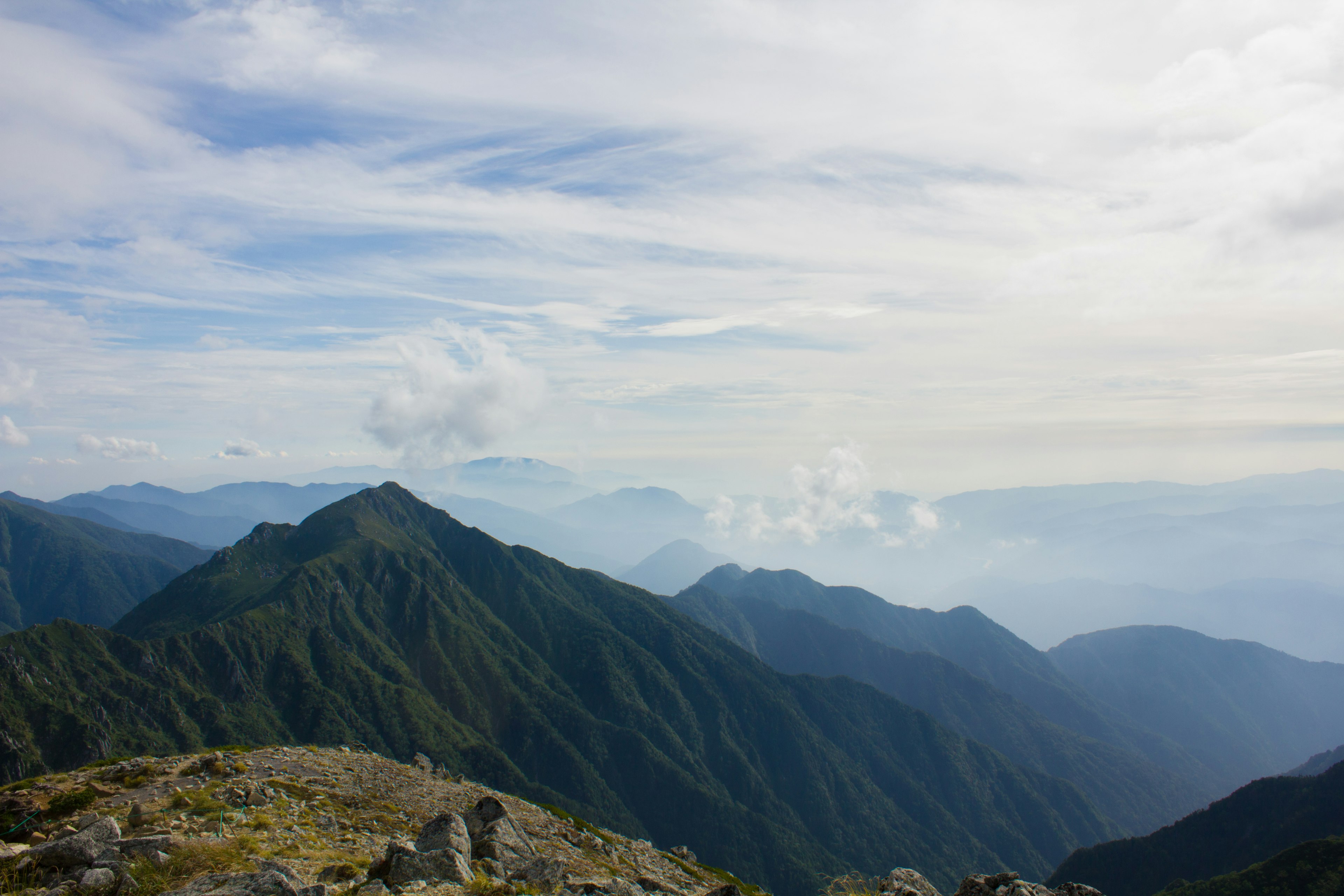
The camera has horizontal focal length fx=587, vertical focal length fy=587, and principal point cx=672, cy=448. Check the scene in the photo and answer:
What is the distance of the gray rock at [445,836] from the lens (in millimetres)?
25375

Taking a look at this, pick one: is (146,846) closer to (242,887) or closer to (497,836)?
(242,887)

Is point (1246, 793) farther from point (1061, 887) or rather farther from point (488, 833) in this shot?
point (488, 833)

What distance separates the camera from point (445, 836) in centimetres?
2569

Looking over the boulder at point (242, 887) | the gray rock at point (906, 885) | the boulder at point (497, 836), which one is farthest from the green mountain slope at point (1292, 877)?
the boulder at point (242, 887)

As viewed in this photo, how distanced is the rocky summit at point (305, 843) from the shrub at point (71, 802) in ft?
0.21

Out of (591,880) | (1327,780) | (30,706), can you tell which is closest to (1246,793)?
(1327,780)

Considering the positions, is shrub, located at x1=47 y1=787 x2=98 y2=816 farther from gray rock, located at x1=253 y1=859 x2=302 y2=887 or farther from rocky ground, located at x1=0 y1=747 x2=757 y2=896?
gray rock, located at x1=253 y1=859 x2=302 y2=887

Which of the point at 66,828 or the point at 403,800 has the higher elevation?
the point at 66,828

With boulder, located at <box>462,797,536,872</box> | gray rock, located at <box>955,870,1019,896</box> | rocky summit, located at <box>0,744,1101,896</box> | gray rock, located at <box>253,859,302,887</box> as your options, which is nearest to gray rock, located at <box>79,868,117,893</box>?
rocky summit, located at <box>0,744,1101,896</box>

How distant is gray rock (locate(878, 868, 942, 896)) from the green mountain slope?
133836 millimetres

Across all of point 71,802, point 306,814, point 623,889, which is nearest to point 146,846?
point 306,814

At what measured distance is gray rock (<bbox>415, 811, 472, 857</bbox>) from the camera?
25375mm

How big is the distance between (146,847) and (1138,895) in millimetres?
232917

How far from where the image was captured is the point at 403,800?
1426 inches
